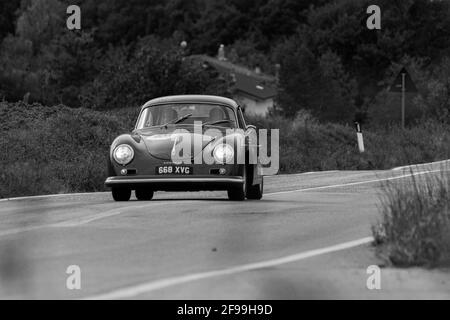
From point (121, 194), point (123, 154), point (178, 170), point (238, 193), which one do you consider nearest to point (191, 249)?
point (178, 170)

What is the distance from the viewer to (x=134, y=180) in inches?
598

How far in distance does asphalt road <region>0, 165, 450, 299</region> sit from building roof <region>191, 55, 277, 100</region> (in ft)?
343

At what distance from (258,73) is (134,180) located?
116039 millimetres

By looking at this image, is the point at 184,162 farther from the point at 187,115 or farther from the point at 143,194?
the point at 143,194

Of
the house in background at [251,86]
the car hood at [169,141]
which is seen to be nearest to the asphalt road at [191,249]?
the car hood at [169,141]

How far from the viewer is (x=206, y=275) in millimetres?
7648

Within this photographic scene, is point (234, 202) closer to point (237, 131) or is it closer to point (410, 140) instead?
point (237, 131)

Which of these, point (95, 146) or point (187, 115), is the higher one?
point (187, 115)

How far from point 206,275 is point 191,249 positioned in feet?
5.15

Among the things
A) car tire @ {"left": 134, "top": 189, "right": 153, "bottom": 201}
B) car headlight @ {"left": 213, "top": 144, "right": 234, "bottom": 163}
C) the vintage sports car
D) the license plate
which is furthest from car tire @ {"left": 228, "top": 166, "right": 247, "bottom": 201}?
car tire @ {"left": 134, "top": 189, "right": 153, "bottom": 201}

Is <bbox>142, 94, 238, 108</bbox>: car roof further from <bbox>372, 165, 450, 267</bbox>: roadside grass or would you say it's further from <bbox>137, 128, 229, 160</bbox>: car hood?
<bbox>372, 165, 450, 267</bbox>: roadside grass

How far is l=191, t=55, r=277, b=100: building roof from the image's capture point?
120m
